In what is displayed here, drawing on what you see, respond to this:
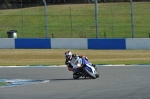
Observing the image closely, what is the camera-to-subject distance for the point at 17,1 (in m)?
49.8

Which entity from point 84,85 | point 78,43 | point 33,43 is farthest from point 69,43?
point 84,85

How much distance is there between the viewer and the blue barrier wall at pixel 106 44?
92.9 ft

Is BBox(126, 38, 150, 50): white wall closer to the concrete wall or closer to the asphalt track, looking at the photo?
the concrete wall

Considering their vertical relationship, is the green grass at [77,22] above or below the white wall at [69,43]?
above

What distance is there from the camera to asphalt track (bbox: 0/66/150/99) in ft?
39.2

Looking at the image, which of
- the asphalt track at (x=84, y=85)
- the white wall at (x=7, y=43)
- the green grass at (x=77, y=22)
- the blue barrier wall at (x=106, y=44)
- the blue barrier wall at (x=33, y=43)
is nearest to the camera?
the asphalt track at (x=84, y=85)

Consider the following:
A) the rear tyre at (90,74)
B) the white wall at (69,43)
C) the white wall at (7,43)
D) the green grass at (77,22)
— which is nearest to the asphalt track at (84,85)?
the rear tyre at (90,74)

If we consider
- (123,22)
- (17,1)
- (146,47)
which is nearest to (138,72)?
(146,47)

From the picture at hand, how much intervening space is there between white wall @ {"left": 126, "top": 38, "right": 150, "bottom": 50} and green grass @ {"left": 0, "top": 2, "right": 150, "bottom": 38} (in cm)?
793

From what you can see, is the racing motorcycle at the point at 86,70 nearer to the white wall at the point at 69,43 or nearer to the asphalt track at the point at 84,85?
the asphalt track at the point at 84,85

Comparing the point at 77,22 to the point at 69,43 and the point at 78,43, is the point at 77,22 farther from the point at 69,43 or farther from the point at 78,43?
the point at 78,43

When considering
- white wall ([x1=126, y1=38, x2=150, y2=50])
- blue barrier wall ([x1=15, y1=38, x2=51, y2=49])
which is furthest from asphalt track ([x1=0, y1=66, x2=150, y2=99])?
blue barrier wall ([x1=15, y1=38, x2=51, y2=49])

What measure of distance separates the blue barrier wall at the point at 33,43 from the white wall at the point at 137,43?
4641 millimetres

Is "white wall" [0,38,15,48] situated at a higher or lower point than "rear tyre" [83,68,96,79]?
higher
